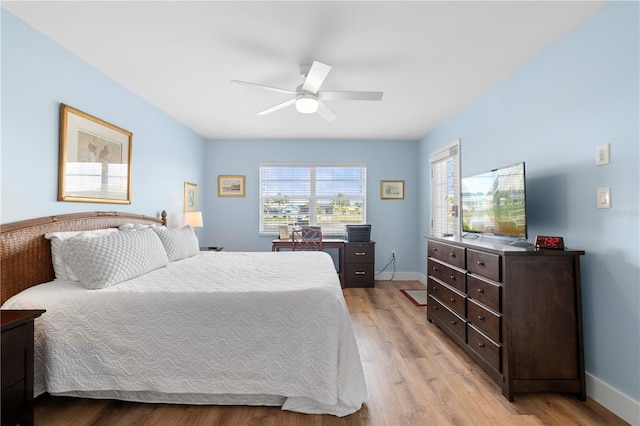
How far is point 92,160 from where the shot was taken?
2.53 m

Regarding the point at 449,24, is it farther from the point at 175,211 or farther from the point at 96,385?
the point at 175,211

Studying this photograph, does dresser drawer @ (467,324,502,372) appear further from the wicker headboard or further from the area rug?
the wicker headboard

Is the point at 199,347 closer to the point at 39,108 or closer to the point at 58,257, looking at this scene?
the point at 58,257

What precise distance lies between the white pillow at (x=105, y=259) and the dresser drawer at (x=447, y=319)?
99.9 inches

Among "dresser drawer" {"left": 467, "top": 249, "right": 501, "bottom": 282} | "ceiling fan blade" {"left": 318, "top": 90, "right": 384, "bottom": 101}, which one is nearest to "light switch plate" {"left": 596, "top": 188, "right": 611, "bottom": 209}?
"dresser drawer" {"left": 467, "top": 249, "right": 501, "bottom": 282}

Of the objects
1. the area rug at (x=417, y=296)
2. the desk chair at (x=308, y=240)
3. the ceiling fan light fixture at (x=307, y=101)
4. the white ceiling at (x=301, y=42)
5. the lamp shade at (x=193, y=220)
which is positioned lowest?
the area rug at (x=417, y=296)

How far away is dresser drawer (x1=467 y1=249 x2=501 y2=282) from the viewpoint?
196cm

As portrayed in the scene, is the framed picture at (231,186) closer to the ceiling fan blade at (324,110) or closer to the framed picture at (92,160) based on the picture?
the framed picture at (92,160)

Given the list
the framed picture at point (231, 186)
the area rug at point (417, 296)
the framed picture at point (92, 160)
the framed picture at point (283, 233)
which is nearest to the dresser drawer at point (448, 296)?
the area rug at point (417, 296)

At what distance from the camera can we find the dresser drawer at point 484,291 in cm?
196

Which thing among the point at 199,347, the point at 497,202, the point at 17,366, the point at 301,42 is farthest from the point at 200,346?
the point at 497,202

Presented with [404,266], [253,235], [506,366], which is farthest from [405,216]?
[506,366]

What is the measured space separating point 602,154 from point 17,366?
3.39 meters

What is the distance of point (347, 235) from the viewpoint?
474 centimetres
